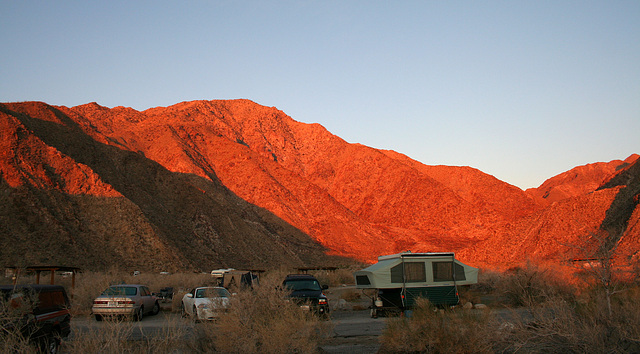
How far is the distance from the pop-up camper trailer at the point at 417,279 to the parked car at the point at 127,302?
315 inches

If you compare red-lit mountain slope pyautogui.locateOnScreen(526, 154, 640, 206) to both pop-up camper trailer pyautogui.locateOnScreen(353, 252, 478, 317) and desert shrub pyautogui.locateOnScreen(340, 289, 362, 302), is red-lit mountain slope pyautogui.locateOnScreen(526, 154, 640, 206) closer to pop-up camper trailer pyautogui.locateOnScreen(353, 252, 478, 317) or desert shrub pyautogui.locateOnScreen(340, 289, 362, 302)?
desert shrub pyautogui.locateOnScreen(340, 289, 362, 302)

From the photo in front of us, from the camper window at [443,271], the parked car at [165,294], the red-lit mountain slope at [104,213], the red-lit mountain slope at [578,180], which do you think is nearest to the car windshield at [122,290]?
the parked car at [165,294]

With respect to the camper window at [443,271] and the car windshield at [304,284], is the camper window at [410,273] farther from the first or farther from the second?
the car windshield at [304,284]

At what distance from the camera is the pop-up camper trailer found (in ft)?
50.0

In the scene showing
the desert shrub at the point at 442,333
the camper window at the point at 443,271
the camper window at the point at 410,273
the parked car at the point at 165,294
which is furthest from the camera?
the parked car at the point at 165,294

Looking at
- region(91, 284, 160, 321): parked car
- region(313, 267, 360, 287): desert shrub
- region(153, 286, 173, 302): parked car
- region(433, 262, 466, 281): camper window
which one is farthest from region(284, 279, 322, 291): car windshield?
region(313, 267, 360, 287): desert shrub

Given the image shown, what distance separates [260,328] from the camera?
8039 millimetres

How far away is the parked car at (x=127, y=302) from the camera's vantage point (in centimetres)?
1612

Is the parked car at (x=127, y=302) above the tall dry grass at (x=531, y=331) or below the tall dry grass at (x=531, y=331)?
below

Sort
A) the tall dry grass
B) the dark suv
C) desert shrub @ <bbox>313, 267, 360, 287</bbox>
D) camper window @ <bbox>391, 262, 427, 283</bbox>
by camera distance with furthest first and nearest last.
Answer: desert shrub @ <bbox>313, 267, 360, 287</bbox>
camper window @ <bbox>391, 262, 427, 283</bbox>
the dark suv
the tall dry grass

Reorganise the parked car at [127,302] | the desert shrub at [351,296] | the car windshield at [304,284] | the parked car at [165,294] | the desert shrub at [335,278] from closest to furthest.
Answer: the parked car at [127,302] → the car windshield at [304,284] → the desert shrub at [351,296] → the parked car at [165,294] → the desert shrub at [335,278]

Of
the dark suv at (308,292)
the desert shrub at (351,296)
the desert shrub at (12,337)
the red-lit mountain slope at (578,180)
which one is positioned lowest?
the desert shrub at (351,296)

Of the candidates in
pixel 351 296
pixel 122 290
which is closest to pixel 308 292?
pixel 122 290

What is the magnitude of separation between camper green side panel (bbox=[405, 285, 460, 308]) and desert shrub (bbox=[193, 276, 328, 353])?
687 cm
